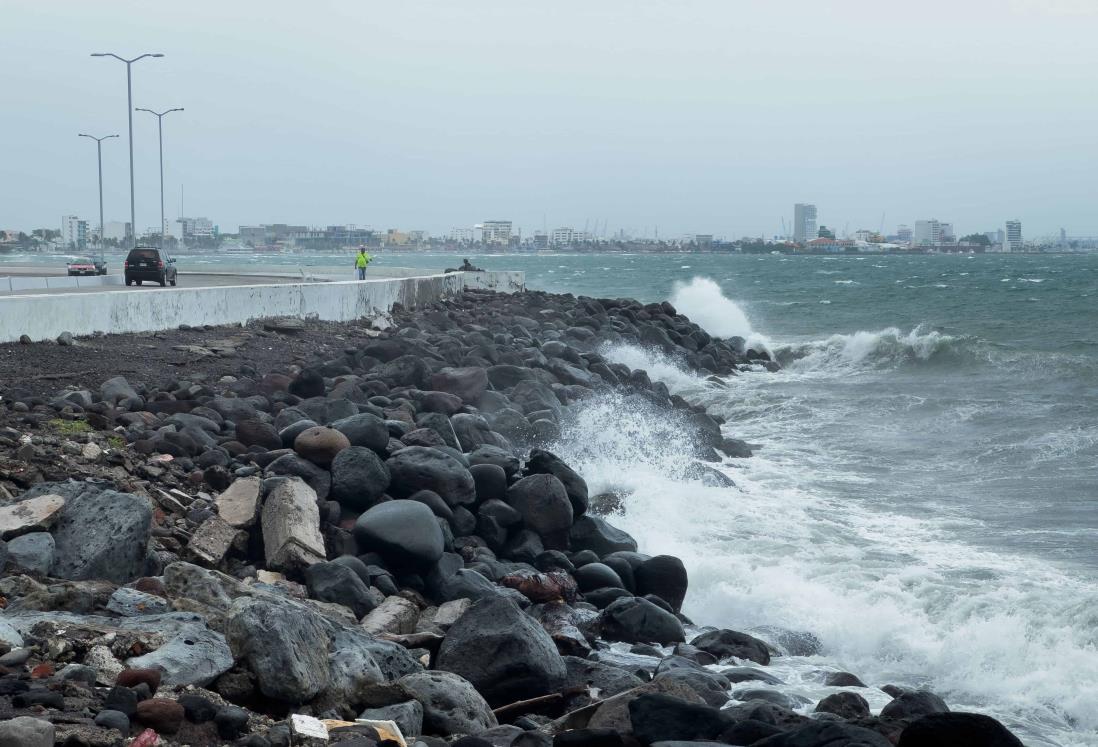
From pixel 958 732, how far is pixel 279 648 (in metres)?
2.87

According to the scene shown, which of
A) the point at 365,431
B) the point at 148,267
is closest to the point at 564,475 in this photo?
the point at 365,431

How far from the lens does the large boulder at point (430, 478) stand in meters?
9.29

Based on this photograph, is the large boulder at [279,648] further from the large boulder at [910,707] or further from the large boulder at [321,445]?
the large boulder at [321,445]

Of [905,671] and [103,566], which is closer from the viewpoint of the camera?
[103,566]

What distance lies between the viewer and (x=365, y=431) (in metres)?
9.65

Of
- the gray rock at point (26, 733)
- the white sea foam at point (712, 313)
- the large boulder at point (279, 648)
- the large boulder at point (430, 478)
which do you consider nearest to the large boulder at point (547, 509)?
the large boulder at point (430, 478)

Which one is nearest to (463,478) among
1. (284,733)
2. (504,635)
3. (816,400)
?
(504,635)

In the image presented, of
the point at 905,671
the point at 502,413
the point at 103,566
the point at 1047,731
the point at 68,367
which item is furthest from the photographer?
the point at 502,413

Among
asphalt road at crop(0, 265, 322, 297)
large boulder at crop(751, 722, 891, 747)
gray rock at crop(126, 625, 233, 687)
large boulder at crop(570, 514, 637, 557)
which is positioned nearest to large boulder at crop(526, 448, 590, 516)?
large boulder at crop(570, 514, 637, 557)

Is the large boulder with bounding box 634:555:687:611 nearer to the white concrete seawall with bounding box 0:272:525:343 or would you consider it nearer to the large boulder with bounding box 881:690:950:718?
the large boulder with bounding box 881:690:950:718

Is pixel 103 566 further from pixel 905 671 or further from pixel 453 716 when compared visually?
pixel 905 671

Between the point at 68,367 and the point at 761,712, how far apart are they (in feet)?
30.8

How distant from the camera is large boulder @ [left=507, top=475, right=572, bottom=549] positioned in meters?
9.60

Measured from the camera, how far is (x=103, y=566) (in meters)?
6.46
